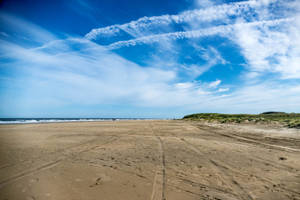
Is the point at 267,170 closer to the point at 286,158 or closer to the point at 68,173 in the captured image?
the point at 286,158

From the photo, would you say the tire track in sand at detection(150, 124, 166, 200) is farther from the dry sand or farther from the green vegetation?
the green vegetation

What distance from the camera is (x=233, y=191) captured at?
3439mm

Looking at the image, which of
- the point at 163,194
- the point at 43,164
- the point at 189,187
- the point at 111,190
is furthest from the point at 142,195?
the point at 43,164

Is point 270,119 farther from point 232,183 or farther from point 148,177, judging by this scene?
point 148,177

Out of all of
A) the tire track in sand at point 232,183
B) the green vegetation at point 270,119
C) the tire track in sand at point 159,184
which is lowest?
the tire track in sand at point 232,183

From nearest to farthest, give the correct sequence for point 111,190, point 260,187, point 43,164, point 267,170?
point 111,190 → point 260,187 → point 267,170 → point 43,164

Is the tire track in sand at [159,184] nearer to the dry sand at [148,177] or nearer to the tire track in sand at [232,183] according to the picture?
the dry sand at [148,177]

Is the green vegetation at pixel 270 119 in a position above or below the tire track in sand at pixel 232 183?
above

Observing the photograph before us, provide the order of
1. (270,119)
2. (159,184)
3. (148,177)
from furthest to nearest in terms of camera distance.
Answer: (270,119)
(148,177)
(159,184)

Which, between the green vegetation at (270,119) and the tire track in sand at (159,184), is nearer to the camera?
the tire track in sand at (159,184)

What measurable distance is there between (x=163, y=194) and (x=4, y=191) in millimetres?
3422

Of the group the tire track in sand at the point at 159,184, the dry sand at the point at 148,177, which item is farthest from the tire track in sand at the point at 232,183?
the tire track in sand at the point at 159,184

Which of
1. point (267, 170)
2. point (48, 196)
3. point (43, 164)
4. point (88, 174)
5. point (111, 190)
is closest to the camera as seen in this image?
point (48, 196)

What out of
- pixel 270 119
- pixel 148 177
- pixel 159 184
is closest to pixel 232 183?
pixel 159 184
